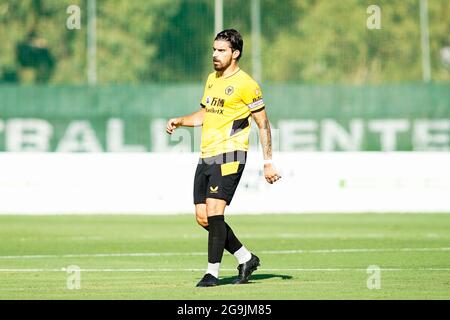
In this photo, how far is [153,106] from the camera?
28.8 metres

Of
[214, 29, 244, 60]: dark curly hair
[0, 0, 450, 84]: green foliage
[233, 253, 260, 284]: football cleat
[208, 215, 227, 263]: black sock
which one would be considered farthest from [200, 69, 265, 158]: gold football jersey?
[0, 0, 450, 84]: green foliage

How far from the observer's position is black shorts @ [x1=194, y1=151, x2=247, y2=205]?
12016 mm

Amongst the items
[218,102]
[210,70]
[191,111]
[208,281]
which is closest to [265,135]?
[218,102]

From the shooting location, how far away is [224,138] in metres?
12.0

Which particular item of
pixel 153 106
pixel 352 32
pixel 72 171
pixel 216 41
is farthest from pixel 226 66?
pixel 352 32

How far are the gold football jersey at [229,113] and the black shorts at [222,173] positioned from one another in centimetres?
6

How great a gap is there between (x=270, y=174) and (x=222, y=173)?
46 cm

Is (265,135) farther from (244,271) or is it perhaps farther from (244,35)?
(244,35)

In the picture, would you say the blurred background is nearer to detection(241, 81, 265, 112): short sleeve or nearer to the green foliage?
the green foliage

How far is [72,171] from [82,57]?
742cm

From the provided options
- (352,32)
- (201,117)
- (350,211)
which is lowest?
(350,211)

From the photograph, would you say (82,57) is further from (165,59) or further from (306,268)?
(306,268)

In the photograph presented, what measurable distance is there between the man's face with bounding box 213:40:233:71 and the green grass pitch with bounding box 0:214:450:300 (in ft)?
7.10

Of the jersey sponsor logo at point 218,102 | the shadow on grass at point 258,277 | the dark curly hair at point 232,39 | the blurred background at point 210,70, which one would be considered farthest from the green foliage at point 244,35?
the jersey sponsor logo at point 218,102
